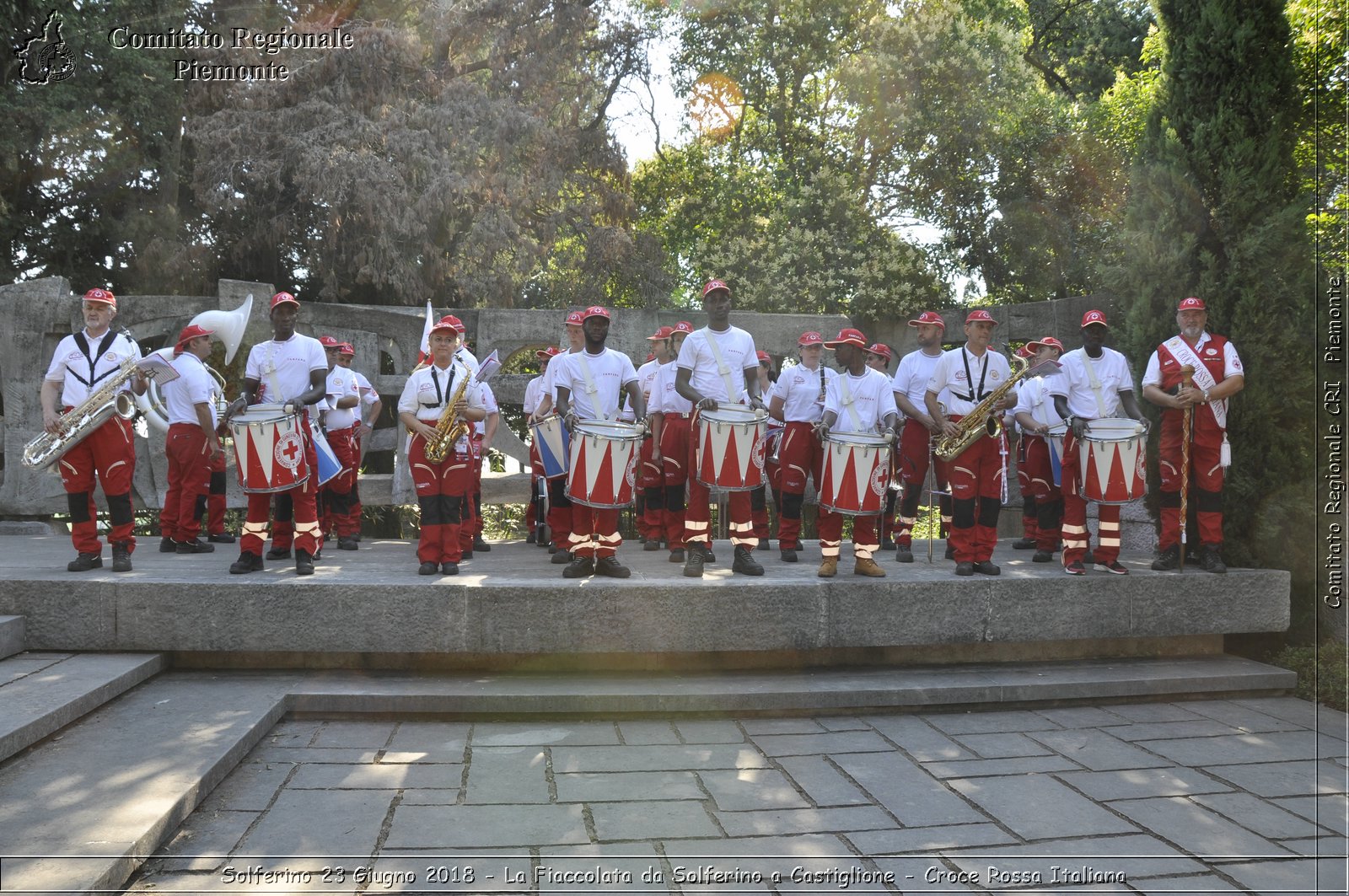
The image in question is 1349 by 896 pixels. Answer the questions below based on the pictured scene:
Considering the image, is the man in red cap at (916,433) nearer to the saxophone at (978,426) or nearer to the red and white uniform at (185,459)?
the saxophone at (978,426)

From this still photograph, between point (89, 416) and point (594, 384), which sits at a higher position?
point (594, 384)

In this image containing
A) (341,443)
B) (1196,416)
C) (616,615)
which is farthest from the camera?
(341,443)

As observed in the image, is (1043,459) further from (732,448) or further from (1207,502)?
(732,448)

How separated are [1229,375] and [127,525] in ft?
26.4

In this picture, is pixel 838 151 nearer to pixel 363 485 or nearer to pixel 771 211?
pixel 771 211

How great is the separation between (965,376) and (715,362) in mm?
2102

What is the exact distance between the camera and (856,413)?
7094 mm

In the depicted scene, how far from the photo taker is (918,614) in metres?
6.35

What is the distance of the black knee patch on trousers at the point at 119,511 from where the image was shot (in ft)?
21.2

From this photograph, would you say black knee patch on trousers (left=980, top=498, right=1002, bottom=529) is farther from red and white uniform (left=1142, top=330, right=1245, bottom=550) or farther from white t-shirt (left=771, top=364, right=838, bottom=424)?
white t-shirt (left=771, top=364, right=838, bottom=424)

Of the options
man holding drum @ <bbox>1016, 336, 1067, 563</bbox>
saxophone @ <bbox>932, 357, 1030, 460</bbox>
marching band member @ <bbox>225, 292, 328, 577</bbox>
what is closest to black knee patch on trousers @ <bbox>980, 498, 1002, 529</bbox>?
saxophone @ <bbox>932, 357, 1030, 460</bbox>

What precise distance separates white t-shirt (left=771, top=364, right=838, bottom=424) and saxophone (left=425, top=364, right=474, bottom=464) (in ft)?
10.2

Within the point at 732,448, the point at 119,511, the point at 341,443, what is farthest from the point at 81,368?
the point at 732,448

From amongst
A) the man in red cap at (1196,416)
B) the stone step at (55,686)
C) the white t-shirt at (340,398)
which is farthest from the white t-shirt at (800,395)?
the stone step at (55,686)
